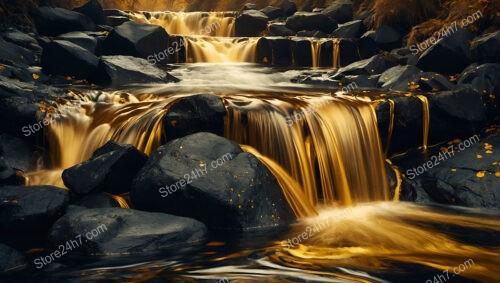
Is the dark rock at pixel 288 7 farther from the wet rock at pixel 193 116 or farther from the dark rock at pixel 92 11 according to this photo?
the wet rock at pixel 193 116

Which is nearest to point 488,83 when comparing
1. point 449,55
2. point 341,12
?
Result: point 449,55

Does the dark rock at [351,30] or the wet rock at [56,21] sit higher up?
the wet rock at [56,21]

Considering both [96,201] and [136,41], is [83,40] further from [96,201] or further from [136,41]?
[96,201]

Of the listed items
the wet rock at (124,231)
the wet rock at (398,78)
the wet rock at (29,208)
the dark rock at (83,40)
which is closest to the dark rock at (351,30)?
the wet rock at (398,78)

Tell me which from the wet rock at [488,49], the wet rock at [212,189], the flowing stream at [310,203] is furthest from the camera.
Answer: the wet rock at [488,49]

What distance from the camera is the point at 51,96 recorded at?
8.98 m

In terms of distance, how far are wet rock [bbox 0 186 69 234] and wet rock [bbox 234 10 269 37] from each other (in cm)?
1470

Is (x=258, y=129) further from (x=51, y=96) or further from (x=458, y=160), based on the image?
(x=51, y=96)

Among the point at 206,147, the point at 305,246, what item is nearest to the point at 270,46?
the point at 206,147

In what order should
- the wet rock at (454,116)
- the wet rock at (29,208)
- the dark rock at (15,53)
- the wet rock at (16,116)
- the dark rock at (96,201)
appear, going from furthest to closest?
the dark rock at (15,53) < the wet rock at (454,116) < the wet rock at (16,116) < the dark rock at (96,201) < the wet rock at (29,208)

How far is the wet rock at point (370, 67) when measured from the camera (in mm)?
13094

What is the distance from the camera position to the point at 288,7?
22234 millimetres

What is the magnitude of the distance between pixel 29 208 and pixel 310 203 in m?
3.57

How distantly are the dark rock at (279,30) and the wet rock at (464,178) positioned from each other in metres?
11.0
